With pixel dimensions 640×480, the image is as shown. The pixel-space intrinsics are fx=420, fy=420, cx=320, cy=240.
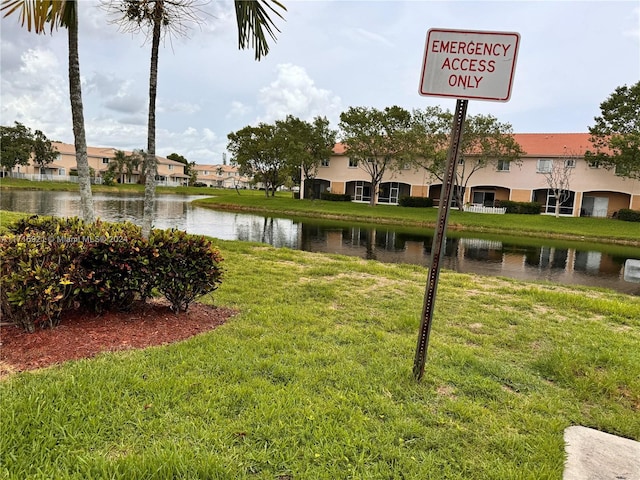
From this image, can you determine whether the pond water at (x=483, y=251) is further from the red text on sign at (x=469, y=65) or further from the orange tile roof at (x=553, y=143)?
the orange tile roof at (x=553, y=143)

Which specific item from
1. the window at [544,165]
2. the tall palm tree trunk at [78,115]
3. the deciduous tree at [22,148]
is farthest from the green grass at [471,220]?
the deciduous tree at [22,148]

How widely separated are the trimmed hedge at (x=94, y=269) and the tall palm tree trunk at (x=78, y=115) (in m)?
0.51

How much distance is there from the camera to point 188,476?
206cm

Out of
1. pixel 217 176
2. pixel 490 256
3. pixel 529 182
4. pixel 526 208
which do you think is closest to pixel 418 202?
pixel 526 208

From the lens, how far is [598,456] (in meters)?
2.48

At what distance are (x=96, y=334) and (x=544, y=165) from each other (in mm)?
38845

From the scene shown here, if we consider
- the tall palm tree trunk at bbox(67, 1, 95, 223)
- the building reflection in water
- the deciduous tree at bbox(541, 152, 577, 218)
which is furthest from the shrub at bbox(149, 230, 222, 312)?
the deciduous tree at bbox(541, 152, 577, 218)

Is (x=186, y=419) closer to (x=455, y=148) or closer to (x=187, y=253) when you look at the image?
(x=187, y=253)

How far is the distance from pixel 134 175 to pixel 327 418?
7477cm

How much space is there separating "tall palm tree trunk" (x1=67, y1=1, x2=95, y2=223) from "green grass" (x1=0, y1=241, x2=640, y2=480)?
2.49 metres

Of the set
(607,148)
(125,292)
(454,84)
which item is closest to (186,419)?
(125,292)

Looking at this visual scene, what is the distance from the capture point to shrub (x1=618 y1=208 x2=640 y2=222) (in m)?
31.2

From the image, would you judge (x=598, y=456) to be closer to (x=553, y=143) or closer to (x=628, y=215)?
(x=628, y=215)

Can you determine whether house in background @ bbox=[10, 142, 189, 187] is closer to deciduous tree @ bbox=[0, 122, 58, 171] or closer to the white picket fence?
deciduous tree @ bbox=[0, 122, 58, 171]
